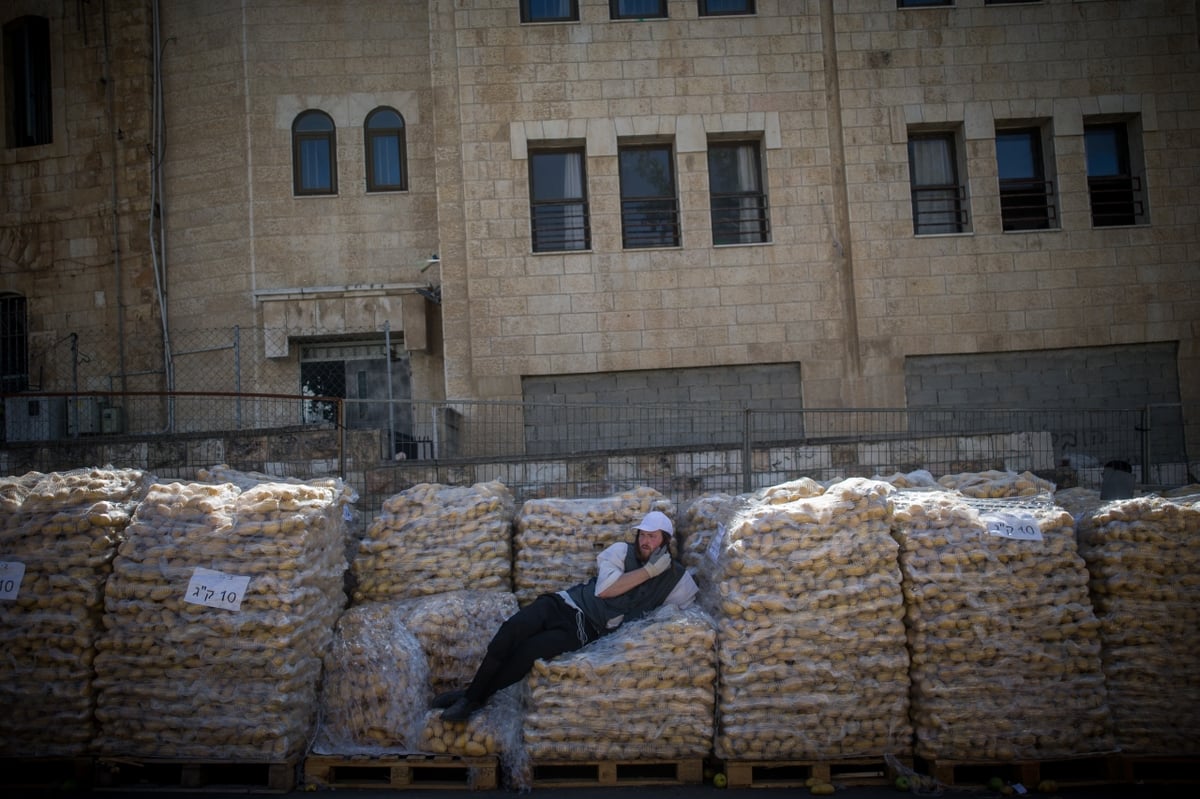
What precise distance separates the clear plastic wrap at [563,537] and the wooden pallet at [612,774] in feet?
4.39

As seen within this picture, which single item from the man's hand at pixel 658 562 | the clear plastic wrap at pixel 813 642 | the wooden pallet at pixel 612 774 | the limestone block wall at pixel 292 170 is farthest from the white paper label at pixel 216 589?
the limestone block wall at pixel 292 170

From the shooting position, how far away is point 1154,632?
693cm

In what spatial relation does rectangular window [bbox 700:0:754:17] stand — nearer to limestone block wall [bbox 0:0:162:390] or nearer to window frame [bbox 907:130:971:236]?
window frame [bbox 907:130:971:236]

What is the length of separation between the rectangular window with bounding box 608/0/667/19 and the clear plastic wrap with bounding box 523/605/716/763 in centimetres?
1198

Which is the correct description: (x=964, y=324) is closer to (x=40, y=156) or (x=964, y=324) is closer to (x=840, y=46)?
(x=840, y=46)

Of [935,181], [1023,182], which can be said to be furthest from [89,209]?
[1023,182]

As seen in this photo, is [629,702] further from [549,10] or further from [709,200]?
[549,10]

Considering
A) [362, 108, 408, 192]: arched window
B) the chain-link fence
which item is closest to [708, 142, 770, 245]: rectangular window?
the chain-link fence

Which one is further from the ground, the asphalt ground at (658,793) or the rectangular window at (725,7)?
the rectangular window at (725,7)

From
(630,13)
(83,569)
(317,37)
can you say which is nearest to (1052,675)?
(83,569)

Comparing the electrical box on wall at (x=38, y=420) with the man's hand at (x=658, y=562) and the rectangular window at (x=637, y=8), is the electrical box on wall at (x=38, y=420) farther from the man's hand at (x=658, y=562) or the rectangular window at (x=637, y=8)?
the man's hand at (x=658, y=562)

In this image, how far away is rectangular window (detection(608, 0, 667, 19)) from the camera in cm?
1614

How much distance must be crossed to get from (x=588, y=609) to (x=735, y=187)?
35.0 ft

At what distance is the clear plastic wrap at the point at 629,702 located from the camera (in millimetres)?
6730
